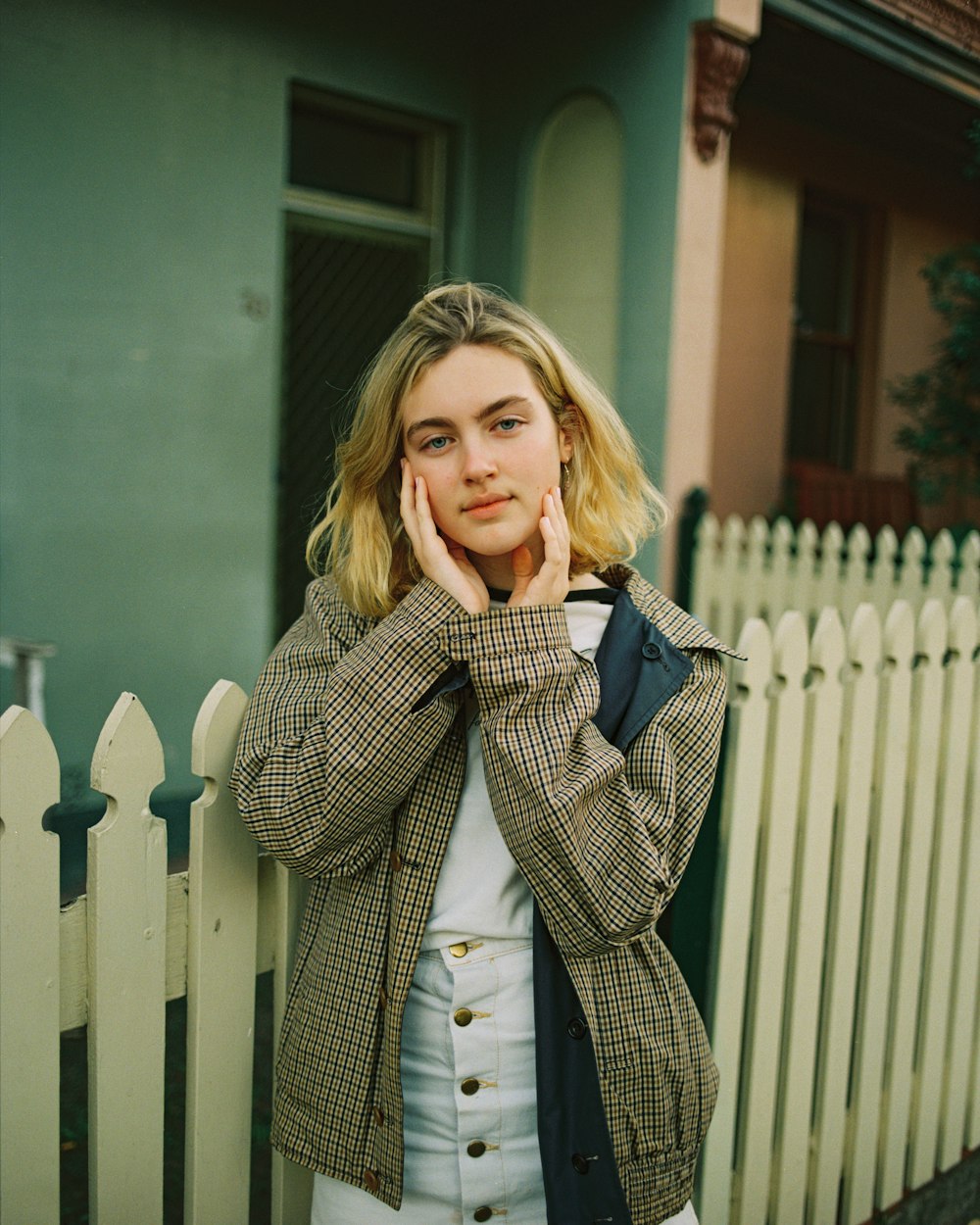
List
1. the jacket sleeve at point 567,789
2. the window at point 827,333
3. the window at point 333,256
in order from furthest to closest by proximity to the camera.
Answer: the window at point 827,333
the window at point 333,256
the jacket sleeve at point 567,789

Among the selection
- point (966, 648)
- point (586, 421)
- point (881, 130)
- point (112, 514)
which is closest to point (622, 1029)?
point (586, 421)

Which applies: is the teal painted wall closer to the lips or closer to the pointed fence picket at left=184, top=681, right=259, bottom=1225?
the pointed fence picket at left=184, top=681, right=259, bottom=1225

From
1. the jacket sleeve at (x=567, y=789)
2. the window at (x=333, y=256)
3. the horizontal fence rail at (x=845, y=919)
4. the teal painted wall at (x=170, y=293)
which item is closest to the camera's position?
the jacket sleeve at (x=567, y=789)

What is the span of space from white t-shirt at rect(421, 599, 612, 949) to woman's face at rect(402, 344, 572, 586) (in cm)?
25

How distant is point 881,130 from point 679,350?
364cm

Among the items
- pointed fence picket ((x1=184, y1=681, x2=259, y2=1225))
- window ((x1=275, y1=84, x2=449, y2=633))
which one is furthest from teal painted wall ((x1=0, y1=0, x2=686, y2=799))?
pointed fence picket ((x1=184, y1=681, x2=259, y2=1225))

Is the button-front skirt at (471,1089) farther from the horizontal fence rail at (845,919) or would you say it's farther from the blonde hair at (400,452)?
the horizontal fence rail at (845,919)

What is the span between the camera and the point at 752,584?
18.2 feet

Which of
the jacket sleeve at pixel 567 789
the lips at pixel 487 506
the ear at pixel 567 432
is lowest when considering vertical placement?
the jacket sleeve at pixel 567 789

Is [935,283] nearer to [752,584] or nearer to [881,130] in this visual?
[881,130]

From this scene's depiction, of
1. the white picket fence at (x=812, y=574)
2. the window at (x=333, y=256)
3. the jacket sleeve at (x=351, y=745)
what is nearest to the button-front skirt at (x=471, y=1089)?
the jacket sleeve at (x=351, y=745)

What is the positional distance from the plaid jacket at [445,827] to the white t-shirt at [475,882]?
4 centimetres

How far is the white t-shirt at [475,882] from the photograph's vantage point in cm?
159

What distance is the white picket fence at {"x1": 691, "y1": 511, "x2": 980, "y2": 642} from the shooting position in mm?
4805
